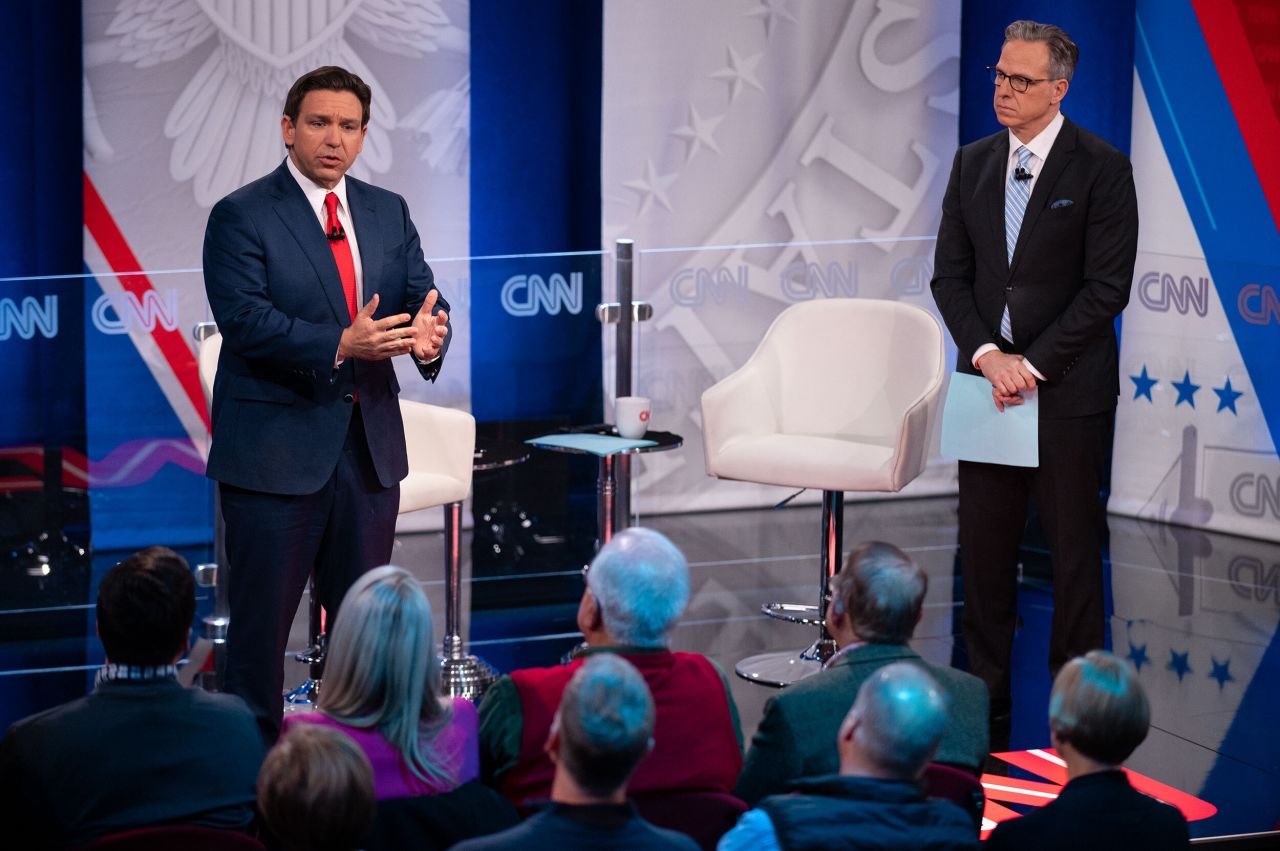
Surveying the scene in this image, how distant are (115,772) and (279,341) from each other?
4.72 ft

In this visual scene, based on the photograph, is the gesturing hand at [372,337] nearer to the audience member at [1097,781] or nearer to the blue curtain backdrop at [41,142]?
the audience member at [1097,781]

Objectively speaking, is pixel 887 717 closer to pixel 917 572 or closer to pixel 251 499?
pixel 917 572

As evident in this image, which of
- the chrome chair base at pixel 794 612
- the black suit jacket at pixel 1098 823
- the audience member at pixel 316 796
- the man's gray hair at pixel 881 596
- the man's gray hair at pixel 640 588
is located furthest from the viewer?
the chrome chair base at pixel 794 612

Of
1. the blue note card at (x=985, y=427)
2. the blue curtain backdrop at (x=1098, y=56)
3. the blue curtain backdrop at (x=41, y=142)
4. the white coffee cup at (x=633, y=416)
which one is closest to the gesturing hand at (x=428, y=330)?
the white coffee cup at (x=633, y=416)

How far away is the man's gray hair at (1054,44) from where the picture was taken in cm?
459

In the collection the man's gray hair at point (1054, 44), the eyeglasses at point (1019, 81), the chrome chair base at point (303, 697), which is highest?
the man's gray hair at point (1054, 44)

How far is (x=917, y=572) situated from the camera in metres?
3.06

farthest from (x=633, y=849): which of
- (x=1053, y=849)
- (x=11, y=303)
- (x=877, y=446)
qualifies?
(x=11, y=303)

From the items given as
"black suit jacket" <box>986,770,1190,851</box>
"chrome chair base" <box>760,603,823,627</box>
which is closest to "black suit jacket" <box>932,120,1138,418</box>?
"chrome chair base" <box>760,603,823,627</box>

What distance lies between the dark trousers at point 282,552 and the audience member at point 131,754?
120cm

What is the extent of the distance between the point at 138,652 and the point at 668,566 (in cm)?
87

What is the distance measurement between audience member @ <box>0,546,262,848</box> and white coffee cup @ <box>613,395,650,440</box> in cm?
275

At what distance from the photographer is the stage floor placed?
446 centimetres

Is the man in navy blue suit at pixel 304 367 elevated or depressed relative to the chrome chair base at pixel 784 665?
elevated
